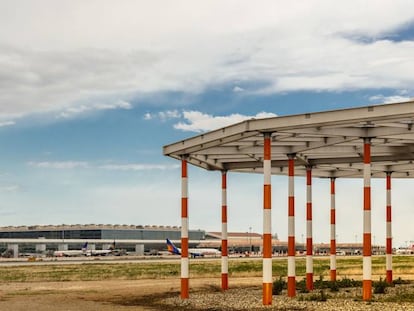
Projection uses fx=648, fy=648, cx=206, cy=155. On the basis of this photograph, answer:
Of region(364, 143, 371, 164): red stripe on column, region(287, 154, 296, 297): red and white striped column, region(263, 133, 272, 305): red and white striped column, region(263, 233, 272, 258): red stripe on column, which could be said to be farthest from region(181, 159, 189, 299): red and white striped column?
region(364, 143, 371, 164): red stripe on column

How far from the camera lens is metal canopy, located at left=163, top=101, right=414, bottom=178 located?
3059cm

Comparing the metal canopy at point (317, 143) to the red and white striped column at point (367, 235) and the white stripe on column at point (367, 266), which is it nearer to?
the red and white striped column at point (367, 235)

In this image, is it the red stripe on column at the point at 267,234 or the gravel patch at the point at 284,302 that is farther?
the red stripe on column at the point at 267,234

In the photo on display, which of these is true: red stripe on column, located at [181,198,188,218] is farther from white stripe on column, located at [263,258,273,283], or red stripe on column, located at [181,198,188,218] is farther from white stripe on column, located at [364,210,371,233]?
white stripe on column, located at [364,210,371,233]

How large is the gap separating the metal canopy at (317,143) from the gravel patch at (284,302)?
842 centimetres

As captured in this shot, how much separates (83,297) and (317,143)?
1951 centimetres

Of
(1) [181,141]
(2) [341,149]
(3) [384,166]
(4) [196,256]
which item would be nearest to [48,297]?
(1) [181,141]

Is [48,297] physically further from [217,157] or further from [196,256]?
[196,256]

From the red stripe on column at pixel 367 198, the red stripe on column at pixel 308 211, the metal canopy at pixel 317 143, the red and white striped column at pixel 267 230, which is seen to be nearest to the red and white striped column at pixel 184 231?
the metal canopy at pixel 317 143

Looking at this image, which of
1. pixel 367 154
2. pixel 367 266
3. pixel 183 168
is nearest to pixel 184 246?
pixel 183 168

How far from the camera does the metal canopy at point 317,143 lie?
30594 mm

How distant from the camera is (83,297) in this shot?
4441 centimetres

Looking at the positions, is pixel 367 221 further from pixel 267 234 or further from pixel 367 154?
pixel 267 234

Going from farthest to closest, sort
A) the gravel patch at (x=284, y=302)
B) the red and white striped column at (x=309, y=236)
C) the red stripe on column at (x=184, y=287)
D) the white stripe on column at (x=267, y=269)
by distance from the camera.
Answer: the red and white striped column at (x=309, y=236)
the red stripe on column at (x=184, y=287)
the white stripe on column at (x=267, y=269)
the gravel patch at (x=284, y=302)
